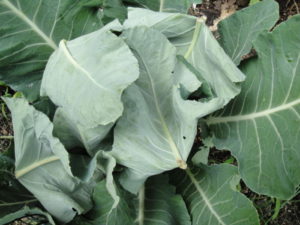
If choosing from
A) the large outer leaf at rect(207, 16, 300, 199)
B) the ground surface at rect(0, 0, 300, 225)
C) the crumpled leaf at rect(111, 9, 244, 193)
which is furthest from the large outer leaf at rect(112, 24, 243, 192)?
the ground surface at rect(0, 0, 300, 225)

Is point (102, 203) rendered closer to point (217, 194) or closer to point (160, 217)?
point (160, 217)

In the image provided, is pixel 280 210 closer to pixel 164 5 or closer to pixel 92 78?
pixel 164 5

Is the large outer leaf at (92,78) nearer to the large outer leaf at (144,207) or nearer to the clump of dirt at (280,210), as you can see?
the large outer leaf at (144,207)

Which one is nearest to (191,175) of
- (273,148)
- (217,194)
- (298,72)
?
(217,194)

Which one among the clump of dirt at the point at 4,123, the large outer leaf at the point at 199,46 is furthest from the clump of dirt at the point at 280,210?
the clump of dirt at the point at 4,123

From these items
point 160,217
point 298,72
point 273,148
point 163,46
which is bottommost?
point 160,217

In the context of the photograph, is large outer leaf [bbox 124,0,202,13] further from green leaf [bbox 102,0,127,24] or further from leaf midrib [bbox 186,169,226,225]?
leaf midrib [bbox 186,169,226,225]
